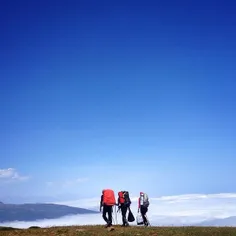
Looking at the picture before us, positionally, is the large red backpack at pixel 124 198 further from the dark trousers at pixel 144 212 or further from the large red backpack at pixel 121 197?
the dark trousers at pixel 144 212

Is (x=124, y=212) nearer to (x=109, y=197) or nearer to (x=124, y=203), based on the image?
(x=124, y=203)

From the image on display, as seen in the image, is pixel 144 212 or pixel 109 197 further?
pixel 144 212

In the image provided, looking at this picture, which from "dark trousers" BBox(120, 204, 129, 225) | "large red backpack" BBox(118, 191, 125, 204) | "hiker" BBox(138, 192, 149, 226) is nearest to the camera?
"dark trousers" BBox(120, 204, 129, 225)

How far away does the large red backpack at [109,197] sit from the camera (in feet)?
89.9

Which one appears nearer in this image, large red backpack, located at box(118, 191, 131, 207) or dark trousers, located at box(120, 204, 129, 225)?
dark trousers, located at box(120, 204, 129, 225)

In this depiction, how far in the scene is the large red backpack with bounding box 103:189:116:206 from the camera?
27391mm

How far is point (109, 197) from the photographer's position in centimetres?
2762

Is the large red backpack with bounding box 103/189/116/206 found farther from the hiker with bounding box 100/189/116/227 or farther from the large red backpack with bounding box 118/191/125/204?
the large red backpack with bounding box 118/191/125/204

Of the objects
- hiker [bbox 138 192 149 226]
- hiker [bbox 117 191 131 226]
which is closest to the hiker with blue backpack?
hiker [bbox 117 191 131 226]

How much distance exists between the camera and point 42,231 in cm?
2708

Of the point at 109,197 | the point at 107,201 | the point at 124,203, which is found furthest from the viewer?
the point at 124,203

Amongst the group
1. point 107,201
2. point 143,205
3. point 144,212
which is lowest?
point 144,212

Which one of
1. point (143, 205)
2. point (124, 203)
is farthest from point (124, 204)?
point (143, 205)

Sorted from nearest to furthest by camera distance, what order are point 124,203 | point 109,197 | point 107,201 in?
point 107,201 < point 109,197 < point 124,203
